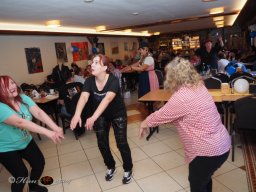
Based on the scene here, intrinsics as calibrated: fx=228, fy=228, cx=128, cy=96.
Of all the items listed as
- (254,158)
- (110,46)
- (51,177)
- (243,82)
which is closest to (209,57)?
(243,82)

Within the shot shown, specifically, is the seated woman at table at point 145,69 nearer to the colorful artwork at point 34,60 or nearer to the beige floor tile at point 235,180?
the beige floor tile at point 235,180

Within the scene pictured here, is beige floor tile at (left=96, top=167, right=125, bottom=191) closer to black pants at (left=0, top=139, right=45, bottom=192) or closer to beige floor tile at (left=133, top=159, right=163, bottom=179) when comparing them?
beige floor tile at (left=133, top=159, right=163, bottom=179)

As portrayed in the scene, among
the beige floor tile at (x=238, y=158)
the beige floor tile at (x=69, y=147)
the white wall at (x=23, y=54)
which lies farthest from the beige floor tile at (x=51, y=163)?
the white wall at (x=23, y=54)

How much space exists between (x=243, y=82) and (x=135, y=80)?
6326mm

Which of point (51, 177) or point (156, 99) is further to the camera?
point (156, 99)

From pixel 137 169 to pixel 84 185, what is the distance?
2.34ft

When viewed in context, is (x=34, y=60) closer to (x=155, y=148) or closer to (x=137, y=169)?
(x=155, y=148)

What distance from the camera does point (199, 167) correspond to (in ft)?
5.28

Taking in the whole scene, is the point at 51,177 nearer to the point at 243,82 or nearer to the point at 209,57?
the point at 243,82

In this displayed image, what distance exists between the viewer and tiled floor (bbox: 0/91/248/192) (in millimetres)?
2640

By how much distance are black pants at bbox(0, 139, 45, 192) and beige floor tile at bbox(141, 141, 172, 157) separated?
5.49 ft

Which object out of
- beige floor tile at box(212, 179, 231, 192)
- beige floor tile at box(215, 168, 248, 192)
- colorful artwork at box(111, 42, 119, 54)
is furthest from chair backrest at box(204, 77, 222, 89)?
colorful artwork at box(111, 42, 119, 54)

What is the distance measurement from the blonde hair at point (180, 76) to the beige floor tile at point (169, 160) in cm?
167

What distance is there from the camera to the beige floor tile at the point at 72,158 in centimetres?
351
